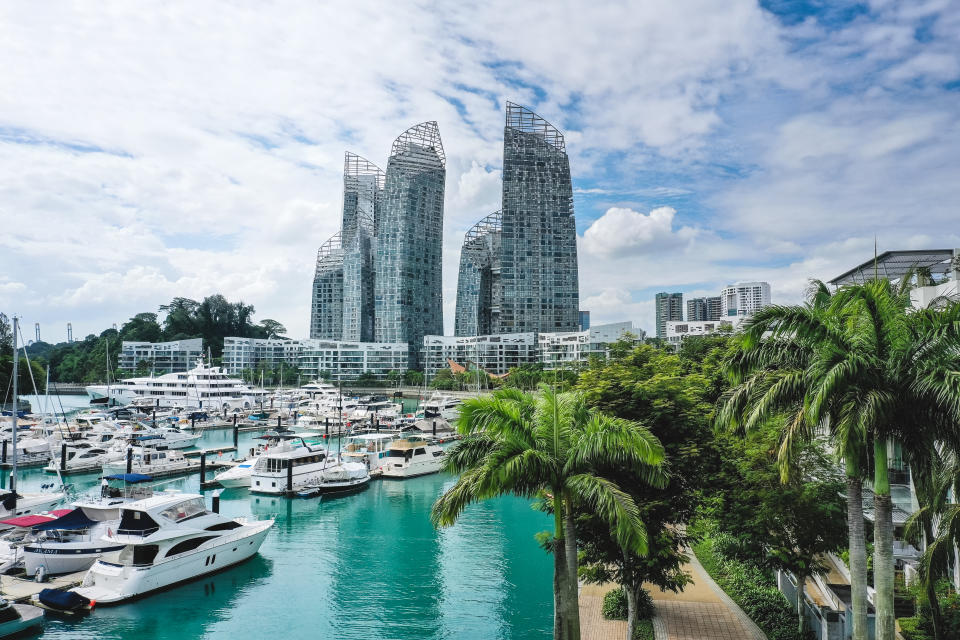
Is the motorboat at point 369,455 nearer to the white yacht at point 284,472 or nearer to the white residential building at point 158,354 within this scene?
the white yacht at point 284,472

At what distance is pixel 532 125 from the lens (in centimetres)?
Result: 15188

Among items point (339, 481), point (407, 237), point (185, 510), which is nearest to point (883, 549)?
point (185, 510)

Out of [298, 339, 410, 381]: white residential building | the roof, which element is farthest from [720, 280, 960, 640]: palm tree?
[298, 339, 410, 381]: white residential building

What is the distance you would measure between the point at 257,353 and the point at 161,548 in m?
138

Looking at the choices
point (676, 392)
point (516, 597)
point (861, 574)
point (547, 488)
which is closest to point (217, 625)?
point (516, 597)

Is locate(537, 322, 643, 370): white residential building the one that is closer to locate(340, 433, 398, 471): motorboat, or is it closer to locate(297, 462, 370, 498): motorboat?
locate(340, 433, 398, 471): motorboat

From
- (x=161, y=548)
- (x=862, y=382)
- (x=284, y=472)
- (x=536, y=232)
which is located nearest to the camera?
(x=862, y=382)

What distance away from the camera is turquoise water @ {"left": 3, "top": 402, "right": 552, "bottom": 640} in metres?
21.5

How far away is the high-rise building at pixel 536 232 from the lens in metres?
150

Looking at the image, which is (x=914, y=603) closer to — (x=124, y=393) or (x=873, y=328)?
(x=873, y=328)

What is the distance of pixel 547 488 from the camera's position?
12.3 meters

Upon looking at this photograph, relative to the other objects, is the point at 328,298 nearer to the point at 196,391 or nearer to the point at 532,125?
the point at 532,125

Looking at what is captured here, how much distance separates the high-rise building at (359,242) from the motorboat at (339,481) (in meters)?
124

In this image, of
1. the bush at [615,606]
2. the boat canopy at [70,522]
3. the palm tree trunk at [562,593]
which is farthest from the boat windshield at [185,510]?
the palm tree trunk at [562,593]
